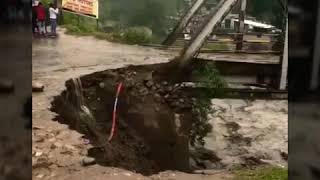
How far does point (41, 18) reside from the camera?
1363 centimetres

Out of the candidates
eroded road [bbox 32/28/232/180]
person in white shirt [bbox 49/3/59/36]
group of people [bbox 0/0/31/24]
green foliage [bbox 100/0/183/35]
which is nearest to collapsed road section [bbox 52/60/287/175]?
eroded road [bbox 32/28/232/180]

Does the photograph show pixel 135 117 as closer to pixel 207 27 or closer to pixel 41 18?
pixel 207 27

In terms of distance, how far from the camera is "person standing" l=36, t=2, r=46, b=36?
13.3 meters

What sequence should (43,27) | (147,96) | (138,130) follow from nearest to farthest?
(138,130) < (147,96) < (43,27)

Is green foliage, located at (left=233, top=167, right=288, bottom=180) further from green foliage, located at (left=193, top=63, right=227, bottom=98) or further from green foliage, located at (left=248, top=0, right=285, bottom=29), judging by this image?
green foliage, located at (left=248, top=0, right=285, bottom=29)

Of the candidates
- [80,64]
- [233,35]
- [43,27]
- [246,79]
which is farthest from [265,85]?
[43,27]

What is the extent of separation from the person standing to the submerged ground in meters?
0.57

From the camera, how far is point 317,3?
1063mm

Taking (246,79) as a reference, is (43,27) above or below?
above

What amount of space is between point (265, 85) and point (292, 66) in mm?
12299

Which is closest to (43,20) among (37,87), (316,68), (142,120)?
(142,120)

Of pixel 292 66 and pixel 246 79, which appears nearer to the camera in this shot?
pixel 292 66

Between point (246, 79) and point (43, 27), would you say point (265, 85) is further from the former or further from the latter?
point (43, 27)

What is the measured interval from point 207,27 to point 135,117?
3.38 metres
